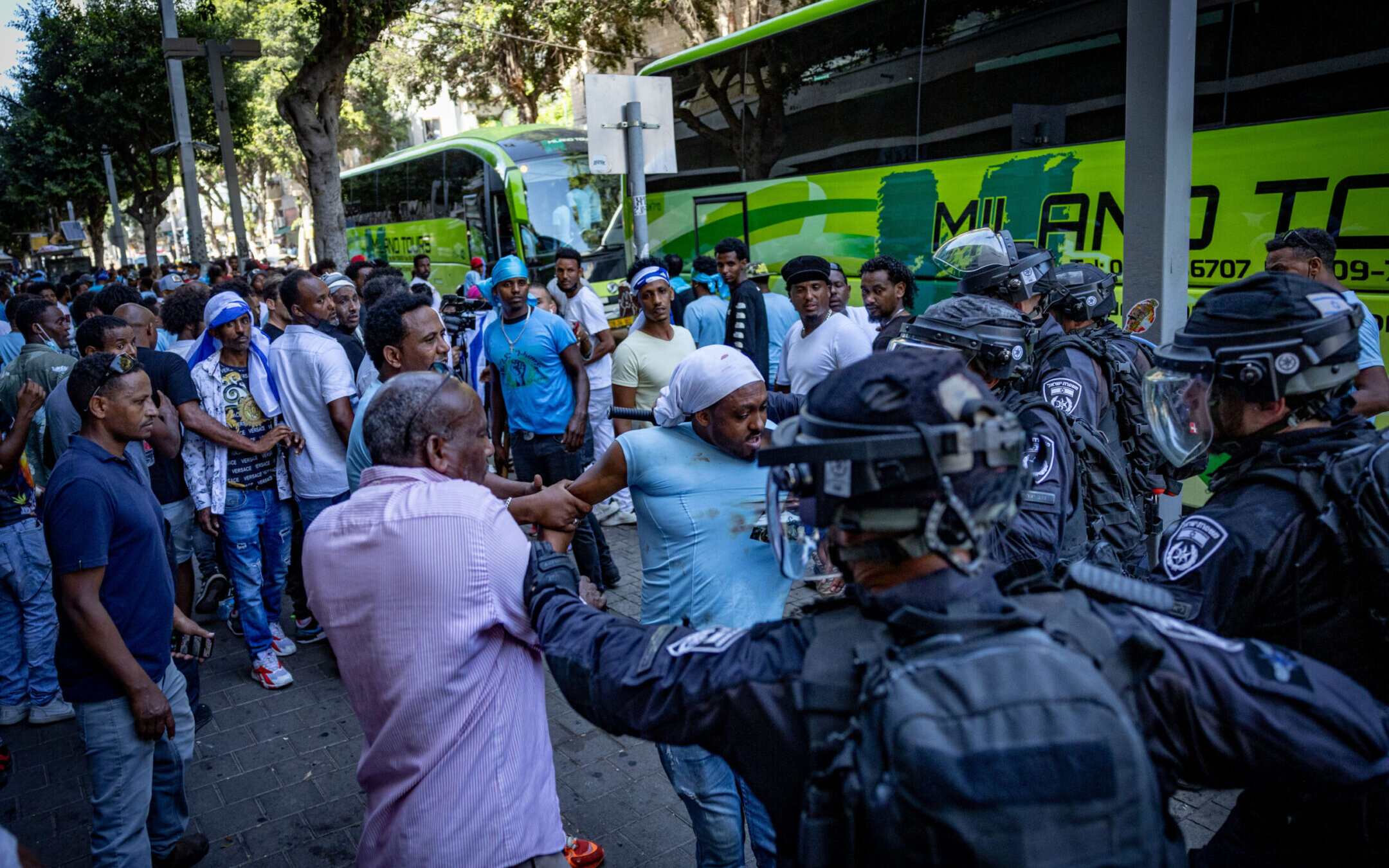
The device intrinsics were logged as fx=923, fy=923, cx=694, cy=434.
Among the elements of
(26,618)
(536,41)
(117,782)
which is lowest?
(26,618)

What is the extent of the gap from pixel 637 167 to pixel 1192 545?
6400 millimetres

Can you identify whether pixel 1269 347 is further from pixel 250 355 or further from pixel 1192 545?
pixel 250 355

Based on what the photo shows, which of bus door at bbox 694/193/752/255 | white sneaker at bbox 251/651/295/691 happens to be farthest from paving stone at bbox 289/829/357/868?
bus door at bbox 694/193/752/255

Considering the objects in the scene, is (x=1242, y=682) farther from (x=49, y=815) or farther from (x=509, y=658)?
(x=49, y=815)

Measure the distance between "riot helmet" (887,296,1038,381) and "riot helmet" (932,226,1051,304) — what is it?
120 cm

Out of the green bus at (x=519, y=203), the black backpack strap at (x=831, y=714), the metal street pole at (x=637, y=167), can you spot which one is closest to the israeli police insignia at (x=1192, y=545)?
the black backpack strap at (x=831, y=714)

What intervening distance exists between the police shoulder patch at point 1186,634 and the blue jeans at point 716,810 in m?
1.51

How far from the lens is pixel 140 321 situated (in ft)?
17.4

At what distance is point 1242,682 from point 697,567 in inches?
63.3

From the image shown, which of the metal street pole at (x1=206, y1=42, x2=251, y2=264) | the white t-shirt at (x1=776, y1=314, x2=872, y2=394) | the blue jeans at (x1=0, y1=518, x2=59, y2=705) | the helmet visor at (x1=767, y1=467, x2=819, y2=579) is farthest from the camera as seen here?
the metal street pole at (x1=206, y1=42, x2=251, y2=264)

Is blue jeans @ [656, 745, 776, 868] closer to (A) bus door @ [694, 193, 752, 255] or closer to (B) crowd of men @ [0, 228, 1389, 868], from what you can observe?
(B) crowd of men @ [0, 228, 1389, 868]

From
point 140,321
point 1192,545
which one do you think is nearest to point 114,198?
point 140,321

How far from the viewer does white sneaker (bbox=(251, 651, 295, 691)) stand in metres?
5.01

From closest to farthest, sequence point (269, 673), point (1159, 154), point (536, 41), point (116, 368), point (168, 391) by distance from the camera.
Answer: point (116, 368), point (1159, 154), point (168, 391), point (269, 673), point (536, 41)
